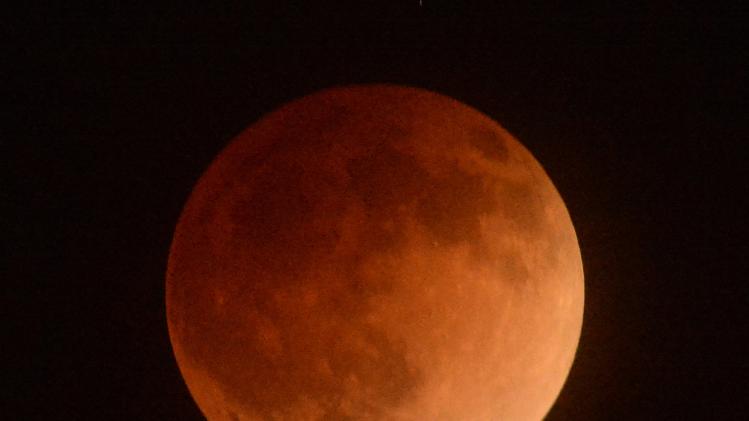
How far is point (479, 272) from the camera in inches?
136

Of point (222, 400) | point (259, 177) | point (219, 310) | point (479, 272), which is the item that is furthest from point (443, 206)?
point (222, 400)

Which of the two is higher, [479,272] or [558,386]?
[479,272]

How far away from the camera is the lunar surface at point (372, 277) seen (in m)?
3.38

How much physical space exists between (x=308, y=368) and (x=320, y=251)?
47cm

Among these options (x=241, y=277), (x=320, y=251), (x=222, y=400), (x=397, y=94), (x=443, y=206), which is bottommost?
(x=222, y=400)

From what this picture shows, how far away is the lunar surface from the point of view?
3381 millimetres

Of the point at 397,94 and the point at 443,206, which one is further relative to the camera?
the point at 397,94

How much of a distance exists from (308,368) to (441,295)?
0.60 metres

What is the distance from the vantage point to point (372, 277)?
337cm

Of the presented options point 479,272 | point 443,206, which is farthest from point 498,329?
point 443,206

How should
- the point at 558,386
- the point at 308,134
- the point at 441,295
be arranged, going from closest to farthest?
the point at 441,295 → the point at 308,134 → the point at 558,386

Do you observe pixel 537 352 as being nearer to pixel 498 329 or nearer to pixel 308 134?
pixel 498 329

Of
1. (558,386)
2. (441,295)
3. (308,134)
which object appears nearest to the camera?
(441,295)

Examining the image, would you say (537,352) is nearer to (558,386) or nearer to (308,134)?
(558,386)
